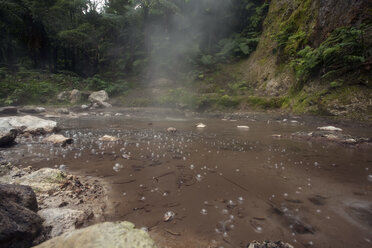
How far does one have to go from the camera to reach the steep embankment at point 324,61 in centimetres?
861

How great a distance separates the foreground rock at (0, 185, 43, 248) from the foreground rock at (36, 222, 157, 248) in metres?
0.46

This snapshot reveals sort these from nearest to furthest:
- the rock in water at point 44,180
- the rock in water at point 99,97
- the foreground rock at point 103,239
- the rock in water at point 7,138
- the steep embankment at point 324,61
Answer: the foreground rock at point 103,239 → the rock in water at point 44,180 → the rock in water at point 7,138 → the steep embankment at point 324,61 → the rock in water at point 99,97

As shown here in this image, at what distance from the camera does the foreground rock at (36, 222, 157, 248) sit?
1312 millimetres

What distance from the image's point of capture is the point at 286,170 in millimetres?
3877

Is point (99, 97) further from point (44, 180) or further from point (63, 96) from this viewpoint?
point (44, 180)

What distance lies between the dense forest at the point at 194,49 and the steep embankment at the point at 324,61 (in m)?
0.05

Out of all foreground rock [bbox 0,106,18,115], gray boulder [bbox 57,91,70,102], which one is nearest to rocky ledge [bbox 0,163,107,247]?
foreground rock [bbox 0,106,18,115]

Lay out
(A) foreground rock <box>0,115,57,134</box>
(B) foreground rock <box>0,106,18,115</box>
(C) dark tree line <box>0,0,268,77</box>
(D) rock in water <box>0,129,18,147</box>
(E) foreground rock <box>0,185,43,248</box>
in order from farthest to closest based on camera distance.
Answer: (C) dark tree line <box>0,0,268,77</box>
(B) foreground rock <box>0,106,18,115</box>
(A) foreground rock <box>0,115,57,134</box>
(D) rock in water <box>0,129,18,147</box>
(E) foreground rock <box>0,185,43,248</box>

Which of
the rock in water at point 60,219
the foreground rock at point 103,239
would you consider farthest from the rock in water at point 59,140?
the foreground rock at point 103,239

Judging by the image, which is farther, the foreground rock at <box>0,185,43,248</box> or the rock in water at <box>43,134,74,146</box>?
the rock in water at <box>43,134,74,146</box>

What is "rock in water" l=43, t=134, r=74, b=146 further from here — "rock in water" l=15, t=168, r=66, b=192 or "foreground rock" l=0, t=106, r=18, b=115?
"foreground rock" l=0, t=106, r=18, b=115

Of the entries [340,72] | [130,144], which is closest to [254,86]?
[340,72]

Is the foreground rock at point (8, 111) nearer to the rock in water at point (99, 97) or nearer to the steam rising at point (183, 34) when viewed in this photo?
the rock in water at point (99, 97)

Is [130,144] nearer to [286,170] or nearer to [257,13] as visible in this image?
[286,170]
